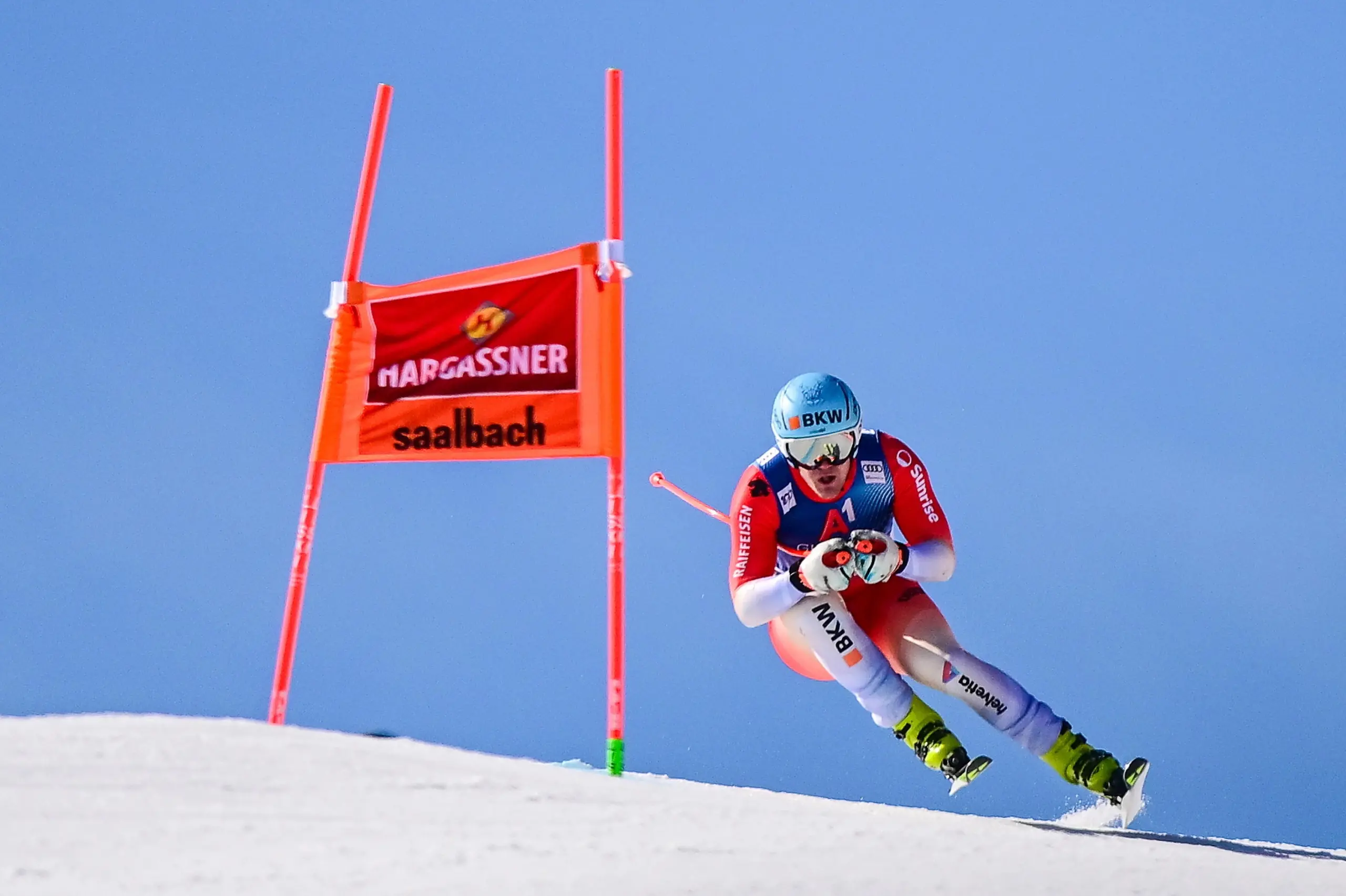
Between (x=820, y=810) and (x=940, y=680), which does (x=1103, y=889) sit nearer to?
(x=820, y=810)

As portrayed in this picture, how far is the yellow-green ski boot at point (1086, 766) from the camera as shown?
463 centimetres

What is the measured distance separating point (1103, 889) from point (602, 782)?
57.6 inches

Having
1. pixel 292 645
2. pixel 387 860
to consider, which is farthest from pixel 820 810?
pixel 292 645

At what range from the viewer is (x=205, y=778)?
353 centimetres

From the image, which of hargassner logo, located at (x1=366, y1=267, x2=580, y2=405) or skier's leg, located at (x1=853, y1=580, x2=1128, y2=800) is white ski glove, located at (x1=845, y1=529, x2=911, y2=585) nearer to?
skier's leg, located at (x1=853, y1=580, x2=1128, y2=800)

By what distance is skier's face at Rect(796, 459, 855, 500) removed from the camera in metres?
5.10

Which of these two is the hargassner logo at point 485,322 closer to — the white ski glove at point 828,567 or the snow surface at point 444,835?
the white ski glove at point 828,567

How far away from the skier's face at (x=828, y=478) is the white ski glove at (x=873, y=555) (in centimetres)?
28

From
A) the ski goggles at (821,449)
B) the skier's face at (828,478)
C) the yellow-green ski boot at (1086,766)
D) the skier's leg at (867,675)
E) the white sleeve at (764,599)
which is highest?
the ski goggles at (821,449)

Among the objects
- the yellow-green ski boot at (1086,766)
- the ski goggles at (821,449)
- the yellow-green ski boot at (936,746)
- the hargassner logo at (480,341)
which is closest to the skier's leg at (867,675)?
the yellow-green ski boot at (936,746)

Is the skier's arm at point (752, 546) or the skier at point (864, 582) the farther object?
the skier's arm at point (752, 546)

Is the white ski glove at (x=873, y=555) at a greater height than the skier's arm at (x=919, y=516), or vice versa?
the skier's arm at (x=919, y=516)

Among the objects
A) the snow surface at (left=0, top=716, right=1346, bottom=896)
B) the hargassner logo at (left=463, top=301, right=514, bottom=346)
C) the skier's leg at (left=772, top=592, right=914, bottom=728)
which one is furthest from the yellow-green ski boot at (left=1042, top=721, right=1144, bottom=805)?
the hargassner logo at (left=463, top=301, right=514, bottom=346)

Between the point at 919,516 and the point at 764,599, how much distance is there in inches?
25.5
